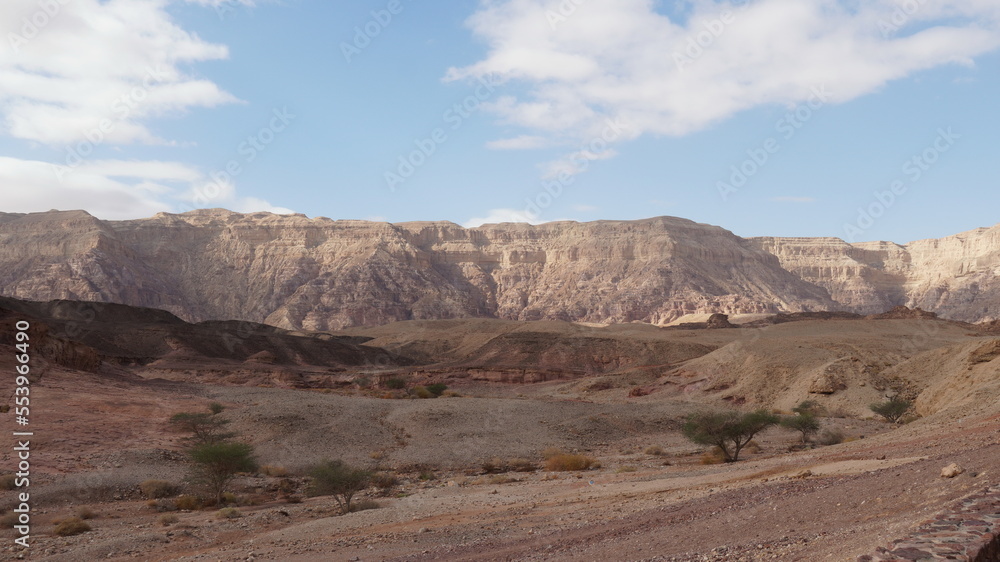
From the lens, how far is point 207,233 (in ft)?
555

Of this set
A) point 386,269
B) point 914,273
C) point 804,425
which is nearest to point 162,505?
point 804,425

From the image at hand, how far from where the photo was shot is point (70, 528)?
1500cm

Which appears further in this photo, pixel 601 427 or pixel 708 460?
pixel 601 427

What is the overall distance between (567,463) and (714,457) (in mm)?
5351

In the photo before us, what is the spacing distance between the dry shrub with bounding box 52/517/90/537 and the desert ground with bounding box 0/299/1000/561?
0.24m


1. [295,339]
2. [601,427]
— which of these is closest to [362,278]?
[295,339]

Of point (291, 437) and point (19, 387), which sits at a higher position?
point (19, 387)

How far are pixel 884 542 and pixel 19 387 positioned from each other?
28.9 meters

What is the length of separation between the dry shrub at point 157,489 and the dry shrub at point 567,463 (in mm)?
11511

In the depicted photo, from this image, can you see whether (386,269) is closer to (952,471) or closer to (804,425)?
(804,425)

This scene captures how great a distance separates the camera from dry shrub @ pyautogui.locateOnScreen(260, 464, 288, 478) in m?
23.9

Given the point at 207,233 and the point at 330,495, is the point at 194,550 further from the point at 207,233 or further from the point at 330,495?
the point at 207,233

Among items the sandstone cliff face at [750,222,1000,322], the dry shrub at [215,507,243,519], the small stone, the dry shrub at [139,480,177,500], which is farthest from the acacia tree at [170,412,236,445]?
the sandstone cliff face at [750,222,1000,322]
